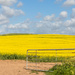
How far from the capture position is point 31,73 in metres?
11.1

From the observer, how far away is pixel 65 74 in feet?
31.6

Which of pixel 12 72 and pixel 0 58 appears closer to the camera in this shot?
pixel 12 72

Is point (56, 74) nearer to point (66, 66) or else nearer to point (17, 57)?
point (66, 66)

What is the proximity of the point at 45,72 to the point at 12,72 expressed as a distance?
6.29 ft

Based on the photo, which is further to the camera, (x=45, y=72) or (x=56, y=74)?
(x=45, y=72)

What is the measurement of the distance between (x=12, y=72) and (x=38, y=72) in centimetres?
151

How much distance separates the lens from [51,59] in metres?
16.5

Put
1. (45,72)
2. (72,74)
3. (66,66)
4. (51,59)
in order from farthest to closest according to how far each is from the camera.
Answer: (51,59)
(45,72)
(66,66)
(72,74)

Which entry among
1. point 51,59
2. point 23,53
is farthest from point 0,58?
point 51,59

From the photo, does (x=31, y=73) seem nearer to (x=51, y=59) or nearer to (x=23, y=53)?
(x=51, y=59)

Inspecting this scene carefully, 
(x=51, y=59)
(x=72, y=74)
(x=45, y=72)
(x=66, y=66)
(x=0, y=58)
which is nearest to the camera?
(x=72, y=74)

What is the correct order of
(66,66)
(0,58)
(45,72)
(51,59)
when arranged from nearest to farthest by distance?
(66,66) < (45,72) < (51,59) < (0,58)

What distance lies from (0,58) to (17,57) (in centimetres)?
158

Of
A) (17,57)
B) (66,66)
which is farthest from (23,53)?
(66,66)
